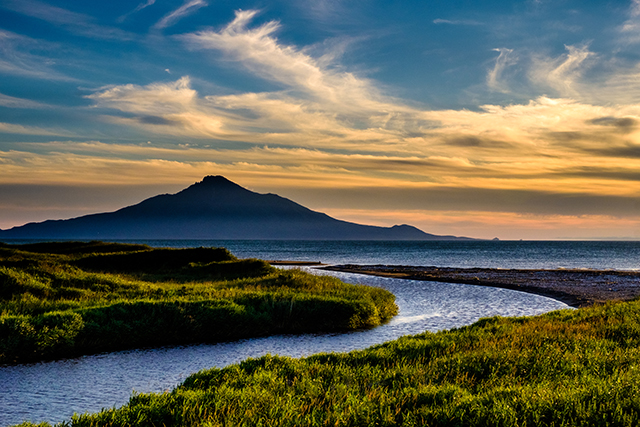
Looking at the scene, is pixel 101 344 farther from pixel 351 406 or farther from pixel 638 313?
pixel 638 313

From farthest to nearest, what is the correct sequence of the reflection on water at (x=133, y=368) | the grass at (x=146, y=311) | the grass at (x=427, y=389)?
the grass at (x=146, y=311) → the reflection on water at (x=133, y=368) → the grass at (x=427, y=389)

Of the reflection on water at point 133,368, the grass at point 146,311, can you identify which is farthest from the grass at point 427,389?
the grass at point 146,311

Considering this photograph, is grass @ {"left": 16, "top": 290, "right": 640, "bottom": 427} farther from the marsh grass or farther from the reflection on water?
the reflection on water

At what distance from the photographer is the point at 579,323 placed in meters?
20.7

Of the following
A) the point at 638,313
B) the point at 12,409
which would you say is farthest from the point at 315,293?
the point at 12,409

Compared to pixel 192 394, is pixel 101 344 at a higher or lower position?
lower

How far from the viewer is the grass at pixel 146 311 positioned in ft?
61.2

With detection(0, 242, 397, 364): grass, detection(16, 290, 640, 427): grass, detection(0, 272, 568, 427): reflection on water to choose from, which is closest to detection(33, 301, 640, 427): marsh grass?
detection(16, 290, 640, 427): grass

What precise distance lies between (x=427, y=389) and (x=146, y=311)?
16403 mm

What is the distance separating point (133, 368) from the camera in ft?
55.4

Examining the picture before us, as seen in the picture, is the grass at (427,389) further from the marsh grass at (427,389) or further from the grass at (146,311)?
the grass at (146,311)

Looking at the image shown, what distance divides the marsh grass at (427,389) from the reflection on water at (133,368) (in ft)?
7.73

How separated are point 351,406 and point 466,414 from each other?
6.95ft

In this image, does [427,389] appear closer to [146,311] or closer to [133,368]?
[133,368]
